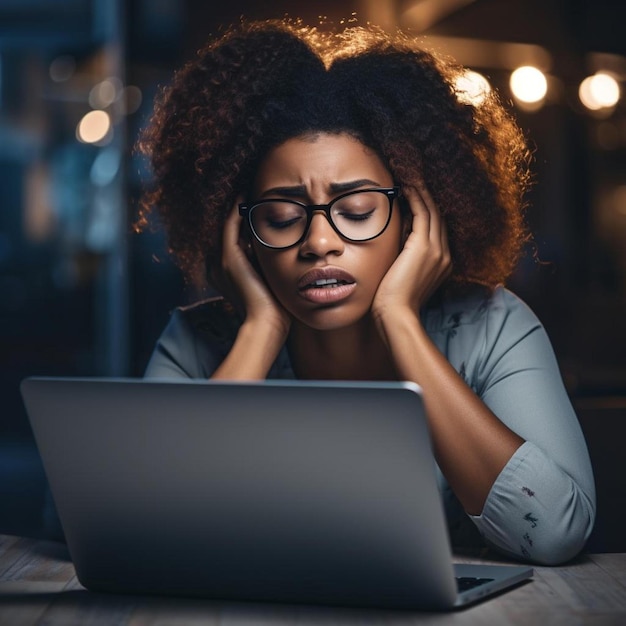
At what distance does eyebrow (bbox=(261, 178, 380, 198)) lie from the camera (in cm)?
164

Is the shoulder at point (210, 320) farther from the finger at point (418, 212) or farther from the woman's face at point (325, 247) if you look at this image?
the finger at point (418, 212)

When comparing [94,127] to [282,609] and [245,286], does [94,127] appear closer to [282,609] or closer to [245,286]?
[245,286]

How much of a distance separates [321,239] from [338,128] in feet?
0.67

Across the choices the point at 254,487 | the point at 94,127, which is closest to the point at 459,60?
the point at 94,127

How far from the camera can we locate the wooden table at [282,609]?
0.99m

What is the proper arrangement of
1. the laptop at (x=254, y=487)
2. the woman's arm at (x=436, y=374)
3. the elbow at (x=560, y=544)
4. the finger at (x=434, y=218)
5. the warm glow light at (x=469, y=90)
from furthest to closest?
the warm glow light at (x=469, y=90) → the finger at (x=434, y=218) → the woman's arm at (x=436, y=374) → the elbow at (x=560, y=544) → the laptop at (x=254, y=487)

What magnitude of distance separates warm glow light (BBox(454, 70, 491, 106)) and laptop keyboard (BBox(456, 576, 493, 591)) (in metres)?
0.97

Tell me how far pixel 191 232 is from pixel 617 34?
5603mm

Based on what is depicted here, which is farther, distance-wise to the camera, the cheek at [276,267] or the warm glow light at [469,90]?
the warm glow light at [469,90]

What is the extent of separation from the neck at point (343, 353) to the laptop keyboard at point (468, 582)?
2.17 ft

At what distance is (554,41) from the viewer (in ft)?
22.4

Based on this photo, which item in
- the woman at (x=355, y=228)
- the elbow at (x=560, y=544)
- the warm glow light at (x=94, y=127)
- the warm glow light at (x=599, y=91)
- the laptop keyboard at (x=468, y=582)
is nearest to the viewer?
the laptop keyboard at (x=468, y=582)

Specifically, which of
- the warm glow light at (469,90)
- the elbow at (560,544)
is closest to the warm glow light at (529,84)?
the warm glow light at (469,90)

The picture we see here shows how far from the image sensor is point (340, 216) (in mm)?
1633
